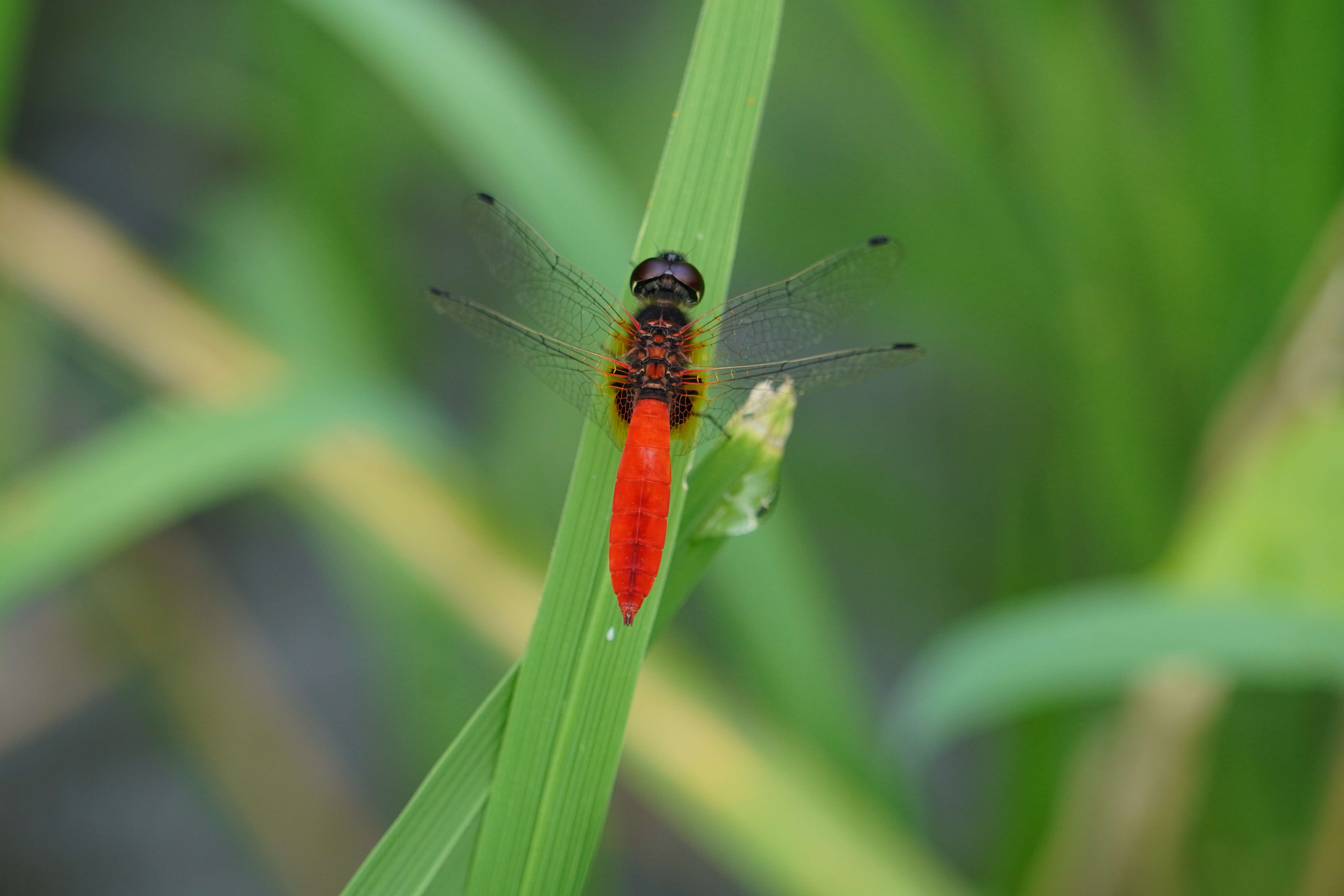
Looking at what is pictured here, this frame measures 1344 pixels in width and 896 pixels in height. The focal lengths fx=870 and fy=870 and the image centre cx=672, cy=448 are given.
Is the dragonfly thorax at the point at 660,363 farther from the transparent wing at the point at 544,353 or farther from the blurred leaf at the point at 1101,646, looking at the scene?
the blurred leaf at the point at 1101,646

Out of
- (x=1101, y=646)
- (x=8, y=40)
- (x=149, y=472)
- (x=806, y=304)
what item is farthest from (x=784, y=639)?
(x=8, y=40)

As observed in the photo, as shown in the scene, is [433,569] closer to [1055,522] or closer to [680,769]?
[680,769]

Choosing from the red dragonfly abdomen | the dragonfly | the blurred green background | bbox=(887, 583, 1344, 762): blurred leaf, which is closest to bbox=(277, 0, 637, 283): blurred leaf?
the blurred green background

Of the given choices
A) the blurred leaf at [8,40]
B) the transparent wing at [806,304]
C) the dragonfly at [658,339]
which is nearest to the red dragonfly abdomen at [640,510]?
the dragonfly at [658,339]

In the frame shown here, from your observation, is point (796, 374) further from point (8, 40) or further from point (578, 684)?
point (8, 40)

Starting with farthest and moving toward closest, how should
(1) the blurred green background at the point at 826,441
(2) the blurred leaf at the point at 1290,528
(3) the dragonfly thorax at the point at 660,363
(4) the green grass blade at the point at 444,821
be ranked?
(1) the blurred green background at the point at 826,441 < (2) the blurred leaf at the point at 1290,528 < (3) the dragonfly thorax at the point at 660,363 < (4) the green grass blade at the point at 444,821
